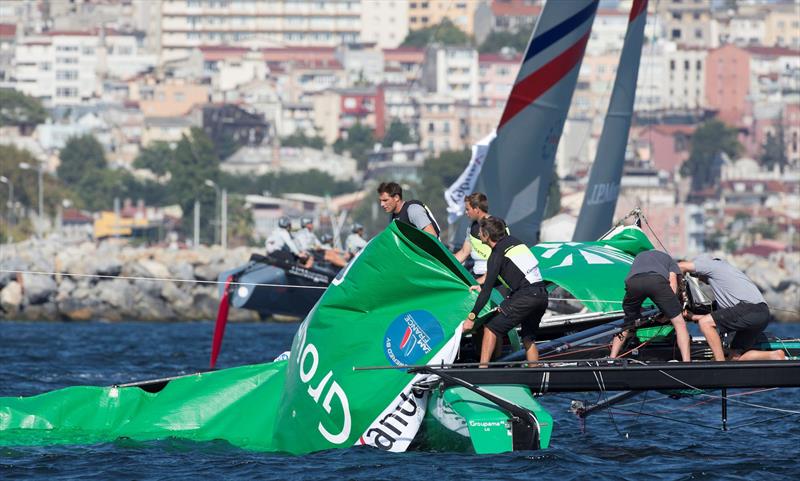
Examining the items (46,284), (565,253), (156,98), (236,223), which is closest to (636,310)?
(565,253)

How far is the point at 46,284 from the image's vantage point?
51094mm

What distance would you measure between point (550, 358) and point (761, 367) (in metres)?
2.03

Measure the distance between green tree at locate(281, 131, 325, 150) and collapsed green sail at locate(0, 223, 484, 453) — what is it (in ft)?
419

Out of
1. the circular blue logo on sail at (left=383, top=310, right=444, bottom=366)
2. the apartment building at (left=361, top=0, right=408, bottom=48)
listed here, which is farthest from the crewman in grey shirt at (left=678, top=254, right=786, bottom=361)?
the apartment building at (left=361, top=0, right=408, bottom=48)

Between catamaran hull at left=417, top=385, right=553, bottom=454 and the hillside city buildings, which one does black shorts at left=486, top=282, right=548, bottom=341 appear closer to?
catamaran hull at left=417, top=385, right=553, bottom=454

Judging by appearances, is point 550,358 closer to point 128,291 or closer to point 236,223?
point 128,291

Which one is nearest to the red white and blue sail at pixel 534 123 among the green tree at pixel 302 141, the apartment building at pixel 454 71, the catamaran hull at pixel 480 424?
the catamaran hull at pixel 480 424

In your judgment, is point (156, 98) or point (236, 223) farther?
point (156, 98)

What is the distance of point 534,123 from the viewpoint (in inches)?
976

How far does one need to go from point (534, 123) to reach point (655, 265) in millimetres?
Result: 11313

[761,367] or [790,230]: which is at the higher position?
[761,367]

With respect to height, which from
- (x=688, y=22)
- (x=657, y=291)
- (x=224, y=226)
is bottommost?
(x=224, y=226)

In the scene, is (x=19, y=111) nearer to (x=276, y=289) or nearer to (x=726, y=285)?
(x=276, y=289)

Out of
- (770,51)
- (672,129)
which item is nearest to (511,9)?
(770,51)
